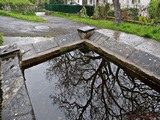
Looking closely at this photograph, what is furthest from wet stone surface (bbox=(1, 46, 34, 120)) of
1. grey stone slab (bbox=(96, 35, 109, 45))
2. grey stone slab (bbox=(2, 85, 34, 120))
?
grey stone slab (bbox=(96, 35, 109, 45))

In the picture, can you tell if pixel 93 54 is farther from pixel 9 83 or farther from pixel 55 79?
pixel 9 83

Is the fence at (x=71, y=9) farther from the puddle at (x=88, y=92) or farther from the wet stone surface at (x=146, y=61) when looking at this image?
the wet stone surface at (x=146, y=61)

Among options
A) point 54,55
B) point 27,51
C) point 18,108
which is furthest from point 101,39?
point 18,108

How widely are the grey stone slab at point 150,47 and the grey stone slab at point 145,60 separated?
166 cm

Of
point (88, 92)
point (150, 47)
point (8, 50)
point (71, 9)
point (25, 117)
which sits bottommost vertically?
point (88, 92)

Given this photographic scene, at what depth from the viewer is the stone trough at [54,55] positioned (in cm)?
384

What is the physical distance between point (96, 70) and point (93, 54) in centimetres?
132

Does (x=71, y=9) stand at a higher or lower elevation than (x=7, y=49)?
lower

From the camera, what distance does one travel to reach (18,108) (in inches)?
144

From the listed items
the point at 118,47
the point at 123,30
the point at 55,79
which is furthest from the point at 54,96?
the point at 123,30

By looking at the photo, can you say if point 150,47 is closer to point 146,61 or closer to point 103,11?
point 146,61

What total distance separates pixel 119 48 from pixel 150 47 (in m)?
2.08

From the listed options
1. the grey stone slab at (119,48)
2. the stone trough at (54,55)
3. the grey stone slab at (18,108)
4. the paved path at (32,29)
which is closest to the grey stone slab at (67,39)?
the stone trough at (54,55)

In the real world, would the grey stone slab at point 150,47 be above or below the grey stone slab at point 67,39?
below
